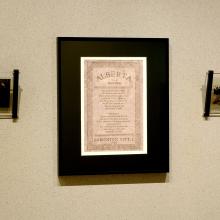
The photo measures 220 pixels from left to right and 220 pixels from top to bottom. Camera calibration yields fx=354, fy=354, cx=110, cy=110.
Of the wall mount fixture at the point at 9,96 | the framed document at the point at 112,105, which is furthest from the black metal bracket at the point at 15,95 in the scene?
the framed document at the point at 112,105

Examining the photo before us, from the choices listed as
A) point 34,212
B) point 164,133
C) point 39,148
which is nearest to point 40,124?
point 39,148

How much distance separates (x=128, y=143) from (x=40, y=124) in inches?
15.8

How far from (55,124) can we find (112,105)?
0.88 feet

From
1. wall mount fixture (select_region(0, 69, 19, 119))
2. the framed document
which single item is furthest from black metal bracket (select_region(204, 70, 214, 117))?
wall mount fixture (select_region(0, 69, 19, 119))

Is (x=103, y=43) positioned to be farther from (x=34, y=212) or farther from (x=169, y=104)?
(x=34, y=212)

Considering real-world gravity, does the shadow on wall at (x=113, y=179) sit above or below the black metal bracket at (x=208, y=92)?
below

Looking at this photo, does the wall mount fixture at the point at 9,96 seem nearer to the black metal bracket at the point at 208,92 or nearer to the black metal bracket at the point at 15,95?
the black metal bracket at the point at 15,95

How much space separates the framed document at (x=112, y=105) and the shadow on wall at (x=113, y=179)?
4 centimetres

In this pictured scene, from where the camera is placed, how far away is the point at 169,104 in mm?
1644

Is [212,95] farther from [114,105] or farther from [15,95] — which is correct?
[15,95]

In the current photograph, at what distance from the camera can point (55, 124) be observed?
1573 millimetres

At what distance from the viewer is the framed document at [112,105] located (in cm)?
156

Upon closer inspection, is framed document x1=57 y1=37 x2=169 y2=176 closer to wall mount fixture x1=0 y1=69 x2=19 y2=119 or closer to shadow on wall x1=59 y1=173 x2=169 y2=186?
shadow on wall x1=59 y1=173 x2=169 y2=186

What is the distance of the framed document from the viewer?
1.56 m
